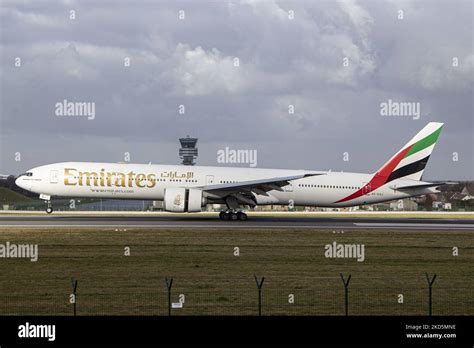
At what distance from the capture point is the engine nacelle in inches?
1950

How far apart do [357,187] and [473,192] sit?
9116 cm

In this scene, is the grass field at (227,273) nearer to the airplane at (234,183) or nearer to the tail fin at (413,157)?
the airplane at (234,183)

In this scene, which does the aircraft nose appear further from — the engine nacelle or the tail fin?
the tail fin

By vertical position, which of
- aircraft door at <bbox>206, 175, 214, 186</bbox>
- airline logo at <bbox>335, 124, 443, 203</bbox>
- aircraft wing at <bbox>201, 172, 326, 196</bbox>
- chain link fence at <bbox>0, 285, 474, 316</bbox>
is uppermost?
airline logo at <bbox>335, 124, 443, 203</bbox>

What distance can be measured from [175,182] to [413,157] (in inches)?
755

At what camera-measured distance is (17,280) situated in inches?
982

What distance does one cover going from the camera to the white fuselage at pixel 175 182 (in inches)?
1977

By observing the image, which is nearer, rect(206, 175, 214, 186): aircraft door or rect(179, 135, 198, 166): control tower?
rect(206, 175, 214, 186): aircraft door

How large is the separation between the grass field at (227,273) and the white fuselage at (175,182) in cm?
929

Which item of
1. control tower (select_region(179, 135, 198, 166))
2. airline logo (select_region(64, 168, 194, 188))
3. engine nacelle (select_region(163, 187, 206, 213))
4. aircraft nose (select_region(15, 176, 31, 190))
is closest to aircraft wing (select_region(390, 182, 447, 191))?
engine nacelle (select_region(163, 187, 206, 213))

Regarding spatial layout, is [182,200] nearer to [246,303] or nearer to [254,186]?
[254,186]

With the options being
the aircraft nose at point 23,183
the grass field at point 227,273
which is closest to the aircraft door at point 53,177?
the aircraft nose at point 23,183
